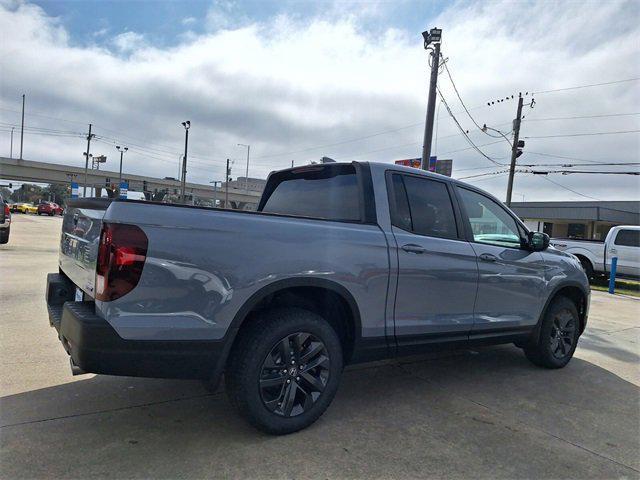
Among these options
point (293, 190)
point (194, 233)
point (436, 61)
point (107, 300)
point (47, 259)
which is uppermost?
point (436, 61)

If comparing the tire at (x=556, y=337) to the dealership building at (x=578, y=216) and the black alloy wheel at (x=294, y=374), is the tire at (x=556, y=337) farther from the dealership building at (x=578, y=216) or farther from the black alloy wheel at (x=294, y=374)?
the dealership building at (x=578, y=216)

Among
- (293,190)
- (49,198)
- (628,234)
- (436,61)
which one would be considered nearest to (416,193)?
(293,190)

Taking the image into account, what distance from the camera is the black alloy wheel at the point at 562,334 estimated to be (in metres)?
4.84

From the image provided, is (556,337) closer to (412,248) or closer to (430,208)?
(430,208)

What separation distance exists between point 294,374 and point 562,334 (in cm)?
338

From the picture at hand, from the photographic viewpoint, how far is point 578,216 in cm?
4244

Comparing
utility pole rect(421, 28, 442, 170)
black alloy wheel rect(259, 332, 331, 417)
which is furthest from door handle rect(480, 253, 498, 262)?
utility pole rect(421, 28, 442, 170)

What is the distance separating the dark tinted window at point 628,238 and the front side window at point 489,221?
40.5ft

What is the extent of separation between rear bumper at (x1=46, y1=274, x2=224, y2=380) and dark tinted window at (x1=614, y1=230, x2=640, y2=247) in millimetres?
15457

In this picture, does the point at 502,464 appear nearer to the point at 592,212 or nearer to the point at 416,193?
the point at 416,193

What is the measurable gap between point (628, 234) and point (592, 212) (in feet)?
101

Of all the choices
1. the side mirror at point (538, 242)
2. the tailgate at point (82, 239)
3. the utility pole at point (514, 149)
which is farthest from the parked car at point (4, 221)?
the utility pole at point (514, 149)

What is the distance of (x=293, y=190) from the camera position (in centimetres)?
418

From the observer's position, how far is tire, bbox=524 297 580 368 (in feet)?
15.5
